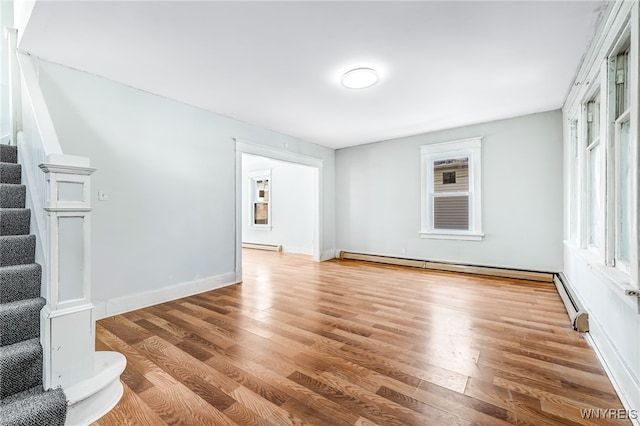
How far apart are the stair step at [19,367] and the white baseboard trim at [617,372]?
3.06m

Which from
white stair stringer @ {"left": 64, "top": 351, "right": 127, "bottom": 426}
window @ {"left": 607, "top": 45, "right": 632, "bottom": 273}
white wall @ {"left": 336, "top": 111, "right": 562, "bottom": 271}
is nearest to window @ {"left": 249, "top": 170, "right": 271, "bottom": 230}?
white wall @ {"left": 336, "top": 111, "right": 562, "bottom": 271}

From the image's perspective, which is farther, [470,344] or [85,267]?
[470,344]

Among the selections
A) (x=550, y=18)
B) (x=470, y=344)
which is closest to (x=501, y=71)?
(x=550, y=18)

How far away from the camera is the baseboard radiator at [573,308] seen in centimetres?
254

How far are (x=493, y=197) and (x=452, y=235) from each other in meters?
0.90

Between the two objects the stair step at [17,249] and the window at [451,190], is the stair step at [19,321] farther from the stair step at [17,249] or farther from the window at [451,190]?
the window at [451,190]

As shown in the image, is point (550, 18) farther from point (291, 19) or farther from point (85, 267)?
point (85, 267)

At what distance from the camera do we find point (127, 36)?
2.36 meters

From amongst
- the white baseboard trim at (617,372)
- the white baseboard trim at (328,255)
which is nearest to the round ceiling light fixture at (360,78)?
the white baseboard trim at (617,372)

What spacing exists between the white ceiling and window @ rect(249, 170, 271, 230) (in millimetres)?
4239

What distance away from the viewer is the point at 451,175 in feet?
17.2

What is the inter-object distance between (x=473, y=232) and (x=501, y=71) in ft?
9.12

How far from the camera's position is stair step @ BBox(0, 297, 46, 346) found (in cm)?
157

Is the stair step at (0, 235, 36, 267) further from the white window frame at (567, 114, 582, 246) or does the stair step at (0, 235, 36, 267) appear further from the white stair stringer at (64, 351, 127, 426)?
the white window frame at (567, 114, 582, 246)
